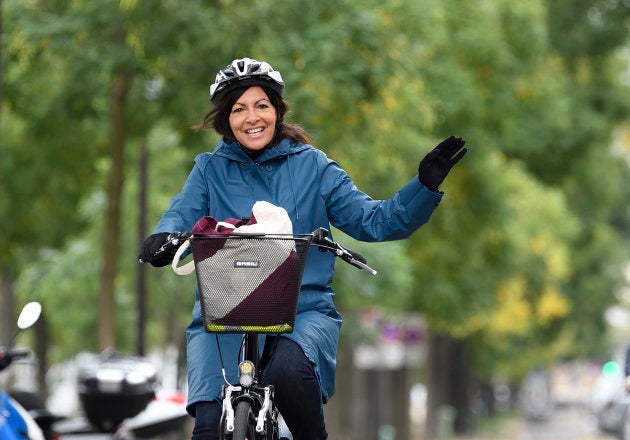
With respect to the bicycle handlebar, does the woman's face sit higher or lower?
higher

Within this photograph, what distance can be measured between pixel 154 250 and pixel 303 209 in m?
0.56

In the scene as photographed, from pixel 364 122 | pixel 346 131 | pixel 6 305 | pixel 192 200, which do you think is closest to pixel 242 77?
pixel 192 200

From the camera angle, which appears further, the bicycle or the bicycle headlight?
the bicycle headlight

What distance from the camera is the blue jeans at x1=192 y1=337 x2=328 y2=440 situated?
550cm

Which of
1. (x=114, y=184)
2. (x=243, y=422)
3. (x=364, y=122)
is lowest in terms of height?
(x=243, y=422)

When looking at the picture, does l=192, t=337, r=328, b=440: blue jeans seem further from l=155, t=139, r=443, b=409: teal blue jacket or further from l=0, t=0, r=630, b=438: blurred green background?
l=0, t=0, r=630, b=438: blurred green background

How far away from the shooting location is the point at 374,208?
573cm

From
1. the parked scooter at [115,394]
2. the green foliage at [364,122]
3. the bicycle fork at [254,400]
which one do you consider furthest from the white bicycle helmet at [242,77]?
the green foliage at [364,122]

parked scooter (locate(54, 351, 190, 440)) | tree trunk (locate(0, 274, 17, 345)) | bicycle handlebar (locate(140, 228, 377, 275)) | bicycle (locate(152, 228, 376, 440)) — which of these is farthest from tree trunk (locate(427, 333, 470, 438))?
bicycle (locate(152, 228, 376, 440))

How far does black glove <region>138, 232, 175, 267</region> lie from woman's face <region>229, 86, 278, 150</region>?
0.48 metres

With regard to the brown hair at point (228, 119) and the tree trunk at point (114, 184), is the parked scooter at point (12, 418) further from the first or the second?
the tree trunk at point (114, 184)

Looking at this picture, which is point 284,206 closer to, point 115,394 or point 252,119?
point 252,119

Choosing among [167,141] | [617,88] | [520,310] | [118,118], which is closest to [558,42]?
[617,88]

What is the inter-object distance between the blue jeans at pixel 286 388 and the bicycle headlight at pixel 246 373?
0.28 ft
